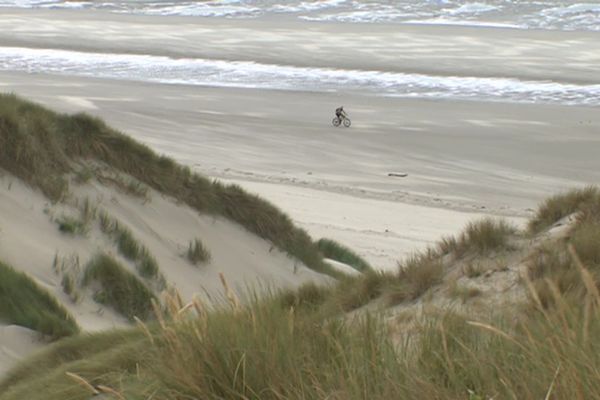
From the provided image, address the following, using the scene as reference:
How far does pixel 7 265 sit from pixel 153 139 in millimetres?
16882

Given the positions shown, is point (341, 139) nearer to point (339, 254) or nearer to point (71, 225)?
point (339, 254)

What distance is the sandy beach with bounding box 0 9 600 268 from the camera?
18266 millimetres

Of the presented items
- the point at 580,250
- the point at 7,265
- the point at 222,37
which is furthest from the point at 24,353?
the point at 222,37

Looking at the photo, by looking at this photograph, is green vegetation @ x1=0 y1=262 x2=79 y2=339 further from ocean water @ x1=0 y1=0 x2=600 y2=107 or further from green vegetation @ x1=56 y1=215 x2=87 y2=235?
ocean water @ x1=0 y1=0 x2=600 y2=107

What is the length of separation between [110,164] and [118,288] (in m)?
2.24

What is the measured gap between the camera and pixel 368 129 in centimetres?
2697

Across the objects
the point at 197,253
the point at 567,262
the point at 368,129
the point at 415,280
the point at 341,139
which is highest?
the point at 567,262

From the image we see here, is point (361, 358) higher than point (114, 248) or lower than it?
higher

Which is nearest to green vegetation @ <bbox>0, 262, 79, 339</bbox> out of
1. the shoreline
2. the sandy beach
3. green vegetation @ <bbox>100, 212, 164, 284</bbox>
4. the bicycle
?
green vegetation @ <bbox>100, 212, 164, 284</bbox>

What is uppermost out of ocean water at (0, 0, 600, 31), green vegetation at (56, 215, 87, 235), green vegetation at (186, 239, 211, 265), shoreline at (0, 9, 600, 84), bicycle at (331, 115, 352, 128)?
ocean water at (0, 0, 600, 31)

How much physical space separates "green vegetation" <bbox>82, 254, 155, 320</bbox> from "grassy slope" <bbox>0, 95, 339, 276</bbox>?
1165 millimetres

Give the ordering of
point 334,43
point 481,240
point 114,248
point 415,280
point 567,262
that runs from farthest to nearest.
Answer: point 334,43 < point 114,248 < point 481,240 < point 415,280 < point 567,262

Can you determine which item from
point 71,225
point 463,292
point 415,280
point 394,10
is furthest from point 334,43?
point 463,292

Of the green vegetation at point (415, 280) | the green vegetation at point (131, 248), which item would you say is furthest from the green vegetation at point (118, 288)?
the green vegetation at point (415, 280)
